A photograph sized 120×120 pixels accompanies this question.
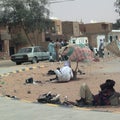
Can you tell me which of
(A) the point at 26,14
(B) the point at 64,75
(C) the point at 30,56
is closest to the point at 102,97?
(B) the point at 64,75

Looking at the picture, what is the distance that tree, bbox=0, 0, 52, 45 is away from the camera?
57062mm

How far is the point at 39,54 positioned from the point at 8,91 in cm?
2463

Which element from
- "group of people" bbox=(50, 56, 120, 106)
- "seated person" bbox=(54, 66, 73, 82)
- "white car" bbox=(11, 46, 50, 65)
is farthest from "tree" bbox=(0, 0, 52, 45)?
"group of people" bbox=(50, 56, 120, 106)

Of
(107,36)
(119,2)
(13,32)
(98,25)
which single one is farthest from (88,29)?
(119,2)

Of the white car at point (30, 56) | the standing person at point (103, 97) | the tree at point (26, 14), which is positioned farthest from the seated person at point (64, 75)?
the tree at point (26, 14)

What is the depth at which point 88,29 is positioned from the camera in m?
99.7

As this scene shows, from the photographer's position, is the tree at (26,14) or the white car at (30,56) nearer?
the white car at (30,56)

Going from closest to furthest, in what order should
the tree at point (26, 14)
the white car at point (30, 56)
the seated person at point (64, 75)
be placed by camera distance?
the seated person at point (64, 75), the white car at point (30, 56), the tree at point (26, 14)

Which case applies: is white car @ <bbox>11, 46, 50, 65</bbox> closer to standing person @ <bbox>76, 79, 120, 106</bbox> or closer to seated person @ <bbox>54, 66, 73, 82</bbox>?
seated person @ <bbox>54, 66, 73, 82</bbox>

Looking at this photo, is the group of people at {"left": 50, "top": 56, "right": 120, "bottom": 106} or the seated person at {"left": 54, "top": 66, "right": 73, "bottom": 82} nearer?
the group of people at {"left": 50, "top": 56, "right": 120, "bottom": 106}

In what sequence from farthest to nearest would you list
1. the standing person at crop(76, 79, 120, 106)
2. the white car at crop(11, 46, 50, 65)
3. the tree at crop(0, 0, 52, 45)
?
the tree at crop(0, 0, 52, 45) < the white car at crop(11, 46, 50, 65) < the standing person at crop(76, 79, 120, 106)

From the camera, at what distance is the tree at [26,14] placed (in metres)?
57.1

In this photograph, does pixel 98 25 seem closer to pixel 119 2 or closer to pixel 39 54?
pixel 119 2

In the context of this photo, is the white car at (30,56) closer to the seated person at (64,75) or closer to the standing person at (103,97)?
the seated person at (64,75)
